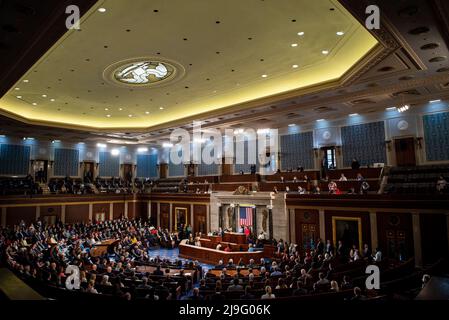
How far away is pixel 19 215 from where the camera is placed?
20500mm

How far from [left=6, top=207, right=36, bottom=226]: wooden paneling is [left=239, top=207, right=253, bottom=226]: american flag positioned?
1495 centimetres

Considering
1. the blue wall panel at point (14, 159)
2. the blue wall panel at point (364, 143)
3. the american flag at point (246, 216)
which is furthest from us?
the blue wall panel at point (14, 159)

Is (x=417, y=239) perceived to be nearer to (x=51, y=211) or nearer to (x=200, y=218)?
(x=200, y=218)

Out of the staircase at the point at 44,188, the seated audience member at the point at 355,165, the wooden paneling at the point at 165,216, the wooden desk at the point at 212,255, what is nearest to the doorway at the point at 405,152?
the seated audience member at the point at 355,165

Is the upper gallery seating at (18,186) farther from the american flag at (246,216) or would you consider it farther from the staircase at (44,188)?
the american flag at (246,216)

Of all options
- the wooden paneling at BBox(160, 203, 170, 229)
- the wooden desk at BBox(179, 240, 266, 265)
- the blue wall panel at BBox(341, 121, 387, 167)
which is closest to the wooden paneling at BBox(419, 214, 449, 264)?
the blue wall panel at BBox(341, 121, 387, 167)

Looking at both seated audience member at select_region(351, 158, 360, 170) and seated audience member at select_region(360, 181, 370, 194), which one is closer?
seated audience member at select_region(360, 181, 370, 194)

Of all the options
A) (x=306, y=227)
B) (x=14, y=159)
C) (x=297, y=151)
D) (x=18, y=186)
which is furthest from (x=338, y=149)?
(x=14, y=159)

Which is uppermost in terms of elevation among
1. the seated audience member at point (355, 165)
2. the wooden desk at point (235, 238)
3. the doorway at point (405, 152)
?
the doorway at point (405, 152)

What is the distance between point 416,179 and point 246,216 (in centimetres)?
960

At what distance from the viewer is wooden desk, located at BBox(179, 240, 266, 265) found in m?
15.2

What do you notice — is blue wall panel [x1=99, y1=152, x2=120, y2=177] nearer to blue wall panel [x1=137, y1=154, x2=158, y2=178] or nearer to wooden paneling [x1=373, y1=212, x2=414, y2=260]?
blue wall panel [x1=137, y1=154, x2=158, y2=178]

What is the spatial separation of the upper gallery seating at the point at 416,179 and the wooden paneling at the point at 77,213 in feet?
70.7

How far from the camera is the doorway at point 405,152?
15.6m
